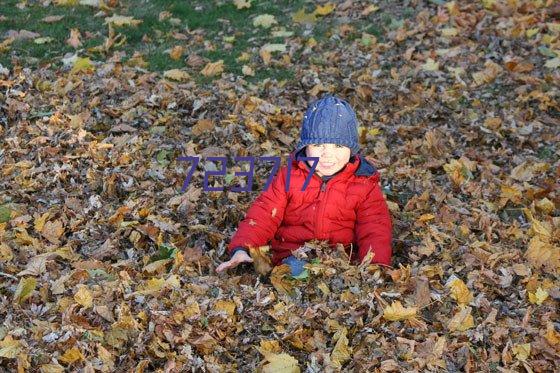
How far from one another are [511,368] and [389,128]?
3.24 meters

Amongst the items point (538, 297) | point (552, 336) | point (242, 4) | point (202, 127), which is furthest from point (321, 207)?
point (242, 4)

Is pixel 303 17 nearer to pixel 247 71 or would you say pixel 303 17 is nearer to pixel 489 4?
pixel 247 71

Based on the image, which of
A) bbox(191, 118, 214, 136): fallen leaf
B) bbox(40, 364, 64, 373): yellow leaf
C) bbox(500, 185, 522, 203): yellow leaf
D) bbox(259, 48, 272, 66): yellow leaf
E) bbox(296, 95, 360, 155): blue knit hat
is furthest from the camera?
bbox(259, 48, 272, 66): yellow leaf

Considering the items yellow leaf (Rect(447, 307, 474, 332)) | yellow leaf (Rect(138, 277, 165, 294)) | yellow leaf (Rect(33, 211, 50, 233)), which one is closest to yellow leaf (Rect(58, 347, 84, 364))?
yellow leaf (Rect(138, 277, 165, 294))

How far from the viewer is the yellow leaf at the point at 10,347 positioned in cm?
380

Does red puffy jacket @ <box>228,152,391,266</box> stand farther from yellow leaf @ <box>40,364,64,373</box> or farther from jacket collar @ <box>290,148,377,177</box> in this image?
yellow leaf @ <box>40,364,64,373</box>

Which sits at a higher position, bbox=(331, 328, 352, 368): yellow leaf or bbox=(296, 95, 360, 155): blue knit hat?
bbox=(296, 95, 360, 155): blue knit hat

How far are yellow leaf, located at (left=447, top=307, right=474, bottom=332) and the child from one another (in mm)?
633

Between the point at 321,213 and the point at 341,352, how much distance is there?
1137mm

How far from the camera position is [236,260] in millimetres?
4676

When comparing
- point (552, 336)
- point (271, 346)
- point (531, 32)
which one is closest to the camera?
point (271, 346)

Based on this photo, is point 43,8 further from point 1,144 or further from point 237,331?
point 237,331

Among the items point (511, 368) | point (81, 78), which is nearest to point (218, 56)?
point (81, 78)

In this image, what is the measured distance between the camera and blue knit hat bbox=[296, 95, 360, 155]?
15.1 feet
